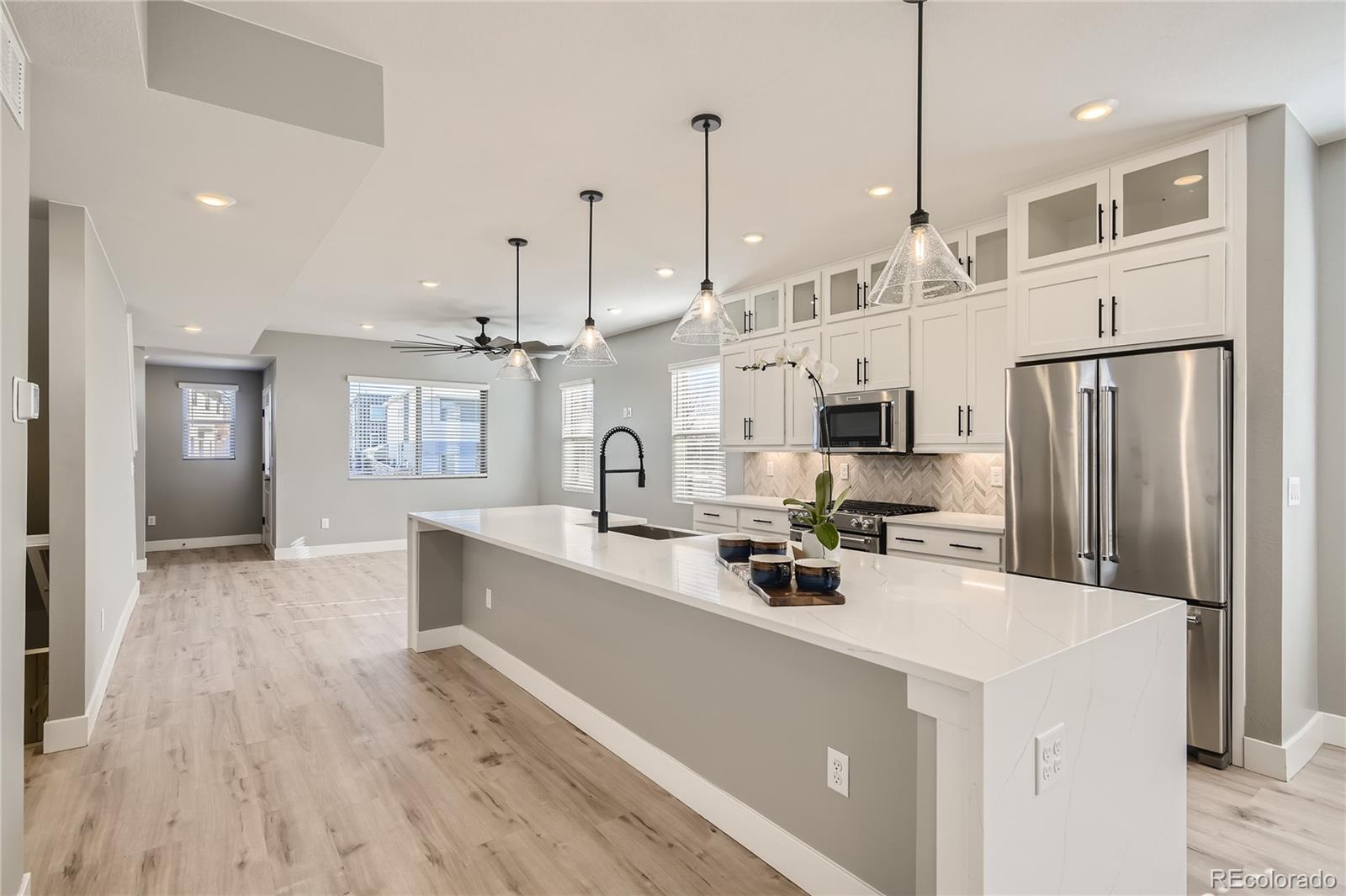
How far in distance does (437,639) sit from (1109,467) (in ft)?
12.6

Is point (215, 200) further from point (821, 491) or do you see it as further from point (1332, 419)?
point (1332, 419)

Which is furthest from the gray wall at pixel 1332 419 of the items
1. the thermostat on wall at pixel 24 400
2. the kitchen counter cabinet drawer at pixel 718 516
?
the thermostat on wall at pixel 24 400

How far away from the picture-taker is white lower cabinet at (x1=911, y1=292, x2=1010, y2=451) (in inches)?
156

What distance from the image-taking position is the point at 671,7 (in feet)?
6.82

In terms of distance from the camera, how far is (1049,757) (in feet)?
4.65

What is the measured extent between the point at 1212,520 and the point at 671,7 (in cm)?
282

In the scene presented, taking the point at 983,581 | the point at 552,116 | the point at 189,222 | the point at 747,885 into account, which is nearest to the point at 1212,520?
the point at 983,581

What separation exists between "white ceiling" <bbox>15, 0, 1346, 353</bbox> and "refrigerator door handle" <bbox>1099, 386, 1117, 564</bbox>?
1116mm

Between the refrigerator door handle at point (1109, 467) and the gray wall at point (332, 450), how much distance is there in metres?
7.40

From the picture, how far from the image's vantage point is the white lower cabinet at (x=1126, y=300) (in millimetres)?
2900

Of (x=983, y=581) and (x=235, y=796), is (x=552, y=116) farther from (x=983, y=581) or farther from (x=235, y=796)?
(x=235, y=796)

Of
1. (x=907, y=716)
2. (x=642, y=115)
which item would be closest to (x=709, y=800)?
(x=907, y=716)

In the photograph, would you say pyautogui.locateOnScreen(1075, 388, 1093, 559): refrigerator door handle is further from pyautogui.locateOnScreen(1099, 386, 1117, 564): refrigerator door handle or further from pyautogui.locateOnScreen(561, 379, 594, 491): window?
pyautogui.locateOnScreen(561, 379, 594, 491): window

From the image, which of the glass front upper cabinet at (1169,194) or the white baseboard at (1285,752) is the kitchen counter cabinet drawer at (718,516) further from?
the white baseboard at (1285,752)
